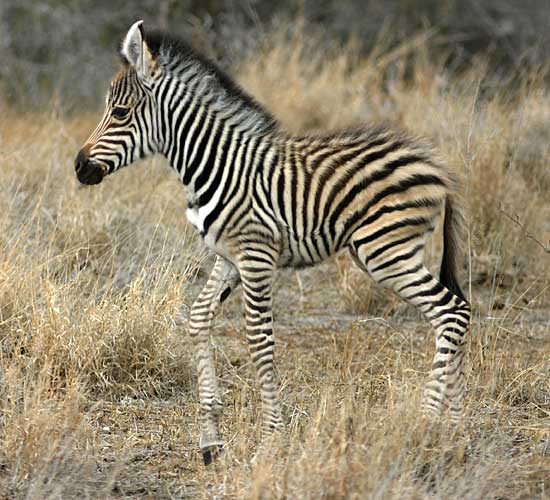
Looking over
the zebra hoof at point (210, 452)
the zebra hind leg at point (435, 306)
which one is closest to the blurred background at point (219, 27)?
the zebra hind leg at point (435, 306)

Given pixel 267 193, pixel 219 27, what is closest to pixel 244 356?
pixel 267 193

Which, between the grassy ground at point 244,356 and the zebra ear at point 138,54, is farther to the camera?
the zebra ear at point 138,54

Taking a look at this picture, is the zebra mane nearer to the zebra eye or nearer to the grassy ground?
the zebra eye

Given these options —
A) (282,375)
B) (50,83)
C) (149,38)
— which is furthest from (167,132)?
(50,83)

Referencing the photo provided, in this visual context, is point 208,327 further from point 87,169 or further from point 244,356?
point 244,356

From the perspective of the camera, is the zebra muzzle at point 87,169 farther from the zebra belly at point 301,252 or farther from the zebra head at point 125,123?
the zebra belly at point 301,252

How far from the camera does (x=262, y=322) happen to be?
5.93m

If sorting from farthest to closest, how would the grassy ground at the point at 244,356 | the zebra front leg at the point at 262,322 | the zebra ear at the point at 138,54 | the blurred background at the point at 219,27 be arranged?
the blurred background at the point at 219,27 → the zebra ear at the point at 138,54 → the zebra front leg at the point at 262,322 → the grassy ground at the point at 244,356

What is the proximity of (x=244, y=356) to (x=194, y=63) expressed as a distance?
2251 millimetres

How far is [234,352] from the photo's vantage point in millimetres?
7645

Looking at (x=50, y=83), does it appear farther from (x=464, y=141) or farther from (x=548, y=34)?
(x=464, y=141)

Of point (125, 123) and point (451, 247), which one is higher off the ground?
point (125, 123)

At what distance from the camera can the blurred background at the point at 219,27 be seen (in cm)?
1789

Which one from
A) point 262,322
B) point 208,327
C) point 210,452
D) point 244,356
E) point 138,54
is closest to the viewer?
point 210,452
